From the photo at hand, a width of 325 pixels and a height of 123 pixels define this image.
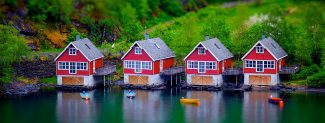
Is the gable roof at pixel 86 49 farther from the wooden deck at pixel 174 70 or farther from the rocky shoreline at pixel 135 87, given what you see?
the wooden deck at pixel 174 70

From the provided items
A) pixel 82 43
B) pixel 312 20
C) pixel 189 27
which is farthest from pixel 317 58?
pixel 82 43

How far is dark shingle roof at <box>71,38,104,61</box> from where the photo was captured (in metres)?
79.6

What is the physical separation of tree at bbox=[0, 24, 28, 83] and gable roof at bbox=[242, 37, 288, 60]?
23494mm

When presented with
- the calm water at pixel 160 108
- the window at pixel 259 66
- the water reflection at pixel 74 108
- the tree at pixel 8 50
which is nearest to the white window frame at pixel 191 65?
the calm water at pixel 160 108

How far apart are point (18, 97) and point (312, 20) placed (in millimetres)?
Result: 34190

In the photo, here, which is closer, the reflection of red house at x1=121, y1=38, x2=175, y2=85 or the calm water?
A: the calm water

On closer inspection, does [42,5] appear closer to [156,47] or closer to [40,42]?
[40,42]

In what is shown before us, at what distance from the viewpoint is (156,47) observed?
81.5m

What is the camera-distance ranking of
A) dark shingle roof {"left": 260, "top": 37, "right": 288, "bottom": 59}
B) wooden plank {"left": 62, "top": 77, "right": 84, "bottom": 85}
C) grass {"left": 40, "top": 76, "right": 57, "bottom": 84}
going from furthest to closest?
grass {"left": 40, "top": 76, "right": 57, "bottom": 84}, wooden plank {"left": 62, "top": 77, "right": 84, "bottom": 85}, dark shingle roof {"left": 260, "top": 37, "right": 288, "bottom": 59}

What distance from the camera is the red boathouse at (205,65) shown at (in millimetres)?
78500

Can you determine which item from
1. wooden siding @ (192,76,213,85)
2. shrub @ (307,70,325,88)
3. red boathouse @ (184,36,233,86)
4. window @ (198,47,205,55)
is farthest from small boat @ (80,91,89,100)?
shrub @ (307,70,325,88)

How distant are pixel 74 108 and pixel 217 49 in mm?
18771

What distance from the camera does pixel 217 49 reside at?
80000mm

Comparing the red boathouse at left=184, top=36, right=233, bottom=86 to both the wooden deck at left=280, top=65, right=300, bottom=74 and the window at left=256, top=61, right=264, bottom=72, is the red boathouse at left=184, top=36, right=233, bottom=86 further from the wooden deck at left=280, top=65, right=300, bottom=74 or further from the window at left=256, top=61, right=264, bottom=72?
the wooden deck at left=280, top=65, right=300, bottom=74
